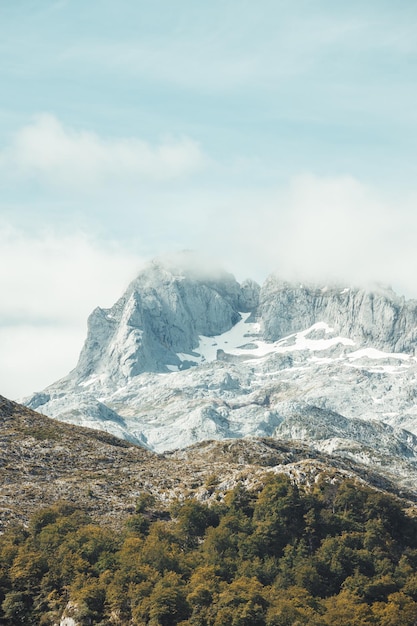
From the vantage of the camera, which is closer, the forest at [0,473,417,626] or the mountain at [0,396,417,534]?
the forest at [0,473,417,626]

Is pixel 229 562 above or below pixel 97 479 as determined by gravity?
below

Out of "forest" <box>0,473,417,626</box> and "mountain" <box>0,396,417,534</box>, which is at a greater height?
"mountain" <box>0,396,417,534</box>

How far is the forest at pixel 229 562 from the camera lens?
12838 centimetres

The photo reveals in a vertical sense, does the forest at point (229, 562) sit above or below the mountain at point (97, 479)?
below

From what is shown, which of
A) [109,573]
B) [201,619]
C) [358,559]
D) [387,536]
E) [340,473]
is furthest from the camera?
[340,473]

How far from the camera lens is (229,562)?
148375 mm

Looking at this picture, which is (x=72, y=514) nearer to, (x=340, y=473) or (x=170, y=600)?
(x=170, y=600)

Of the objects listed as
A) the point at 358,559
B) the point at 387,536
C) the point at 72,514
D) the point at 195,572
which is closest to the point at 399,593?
the point at 358,559

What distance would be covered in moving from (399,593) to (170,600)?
39.8 meters

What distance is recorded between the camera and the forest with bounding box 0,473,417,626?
12838 centimetres

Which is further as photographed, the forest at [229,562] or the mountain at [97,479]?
the mountain at [97,479]

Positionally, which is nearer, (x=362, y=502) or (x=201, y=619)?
(x=201, y=619)

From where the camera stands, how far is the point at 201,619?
127 m

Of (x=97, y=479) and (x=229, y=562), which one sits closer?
(x=229, y=562)
